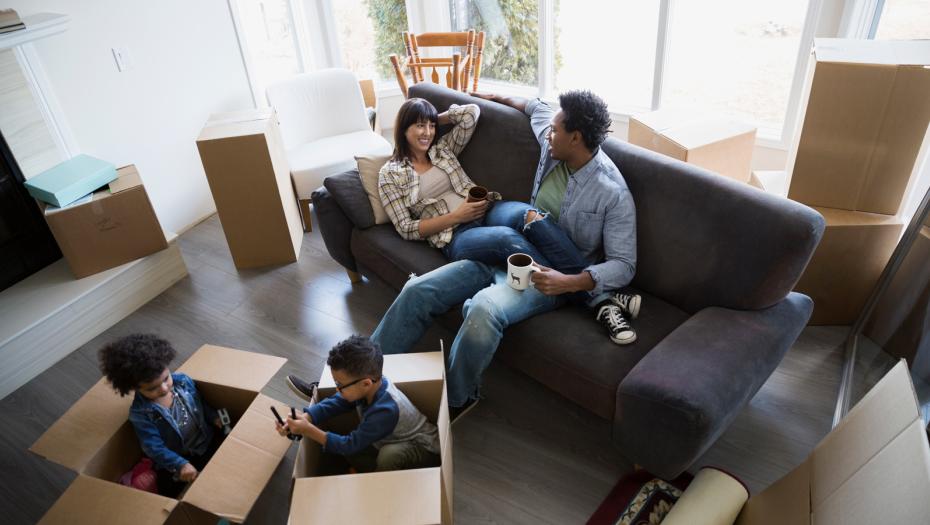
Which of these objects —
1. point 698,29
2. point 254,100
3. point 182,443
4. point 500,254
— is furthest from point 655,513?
point 254,100

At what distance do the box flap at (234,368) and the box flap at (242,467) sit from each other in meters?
0.09

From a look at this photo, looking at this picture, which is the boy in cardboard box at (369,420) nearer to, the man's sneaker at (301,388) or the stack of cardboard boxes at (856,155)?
the man's sneaker at (301,388)

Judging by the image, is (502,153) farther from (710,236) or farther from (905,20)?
(905,20)

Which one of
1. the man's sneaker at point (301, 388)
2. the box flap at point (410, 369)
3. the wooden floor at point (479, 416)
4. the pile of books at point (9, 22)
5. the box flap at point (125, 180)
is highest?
the pile of books at point (9, 22)

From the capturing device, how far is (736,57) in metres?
3.36

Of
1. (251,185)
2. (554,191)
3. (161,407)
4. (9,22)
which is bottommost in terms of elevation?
(161,407)

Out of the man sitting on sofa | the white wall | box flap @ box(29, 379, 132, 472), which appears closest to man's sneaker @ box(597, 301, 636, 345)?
the man sitting on sofa

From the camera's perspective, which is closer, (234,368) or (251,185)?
(234,368)

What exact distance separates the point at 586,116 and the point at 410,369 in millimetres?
1028

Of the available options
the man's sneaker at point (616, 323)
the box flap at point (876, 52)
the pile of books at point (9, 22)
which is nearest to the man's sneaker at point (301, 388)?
the man's sneaker at point (616, 323)

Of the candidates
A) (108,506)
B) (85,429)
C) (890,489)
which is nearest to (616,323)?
(890,489)

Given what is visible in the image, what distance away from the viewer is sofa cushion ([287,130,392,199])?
324 cm

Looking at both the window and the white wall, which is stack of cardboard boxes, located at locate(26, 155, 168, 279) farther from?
the window

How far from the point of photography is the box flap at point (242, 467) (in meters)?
1.49
